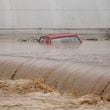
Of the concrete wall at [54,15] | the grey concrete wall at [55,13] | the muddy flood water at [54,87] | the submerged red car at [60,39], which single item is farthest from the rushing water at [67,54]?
the grey concrete wall at [55,13]

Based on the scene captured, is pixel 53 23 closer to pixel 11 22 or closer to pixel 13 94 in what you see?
pixel 11 22

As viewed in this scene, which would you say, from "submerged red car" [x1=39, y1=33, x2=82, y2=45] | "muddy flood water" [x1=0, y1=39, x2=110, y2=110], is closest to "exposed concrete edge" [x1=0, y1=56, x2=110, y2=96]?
"muddy flood water" [x1=0, y1=39, x2=110, y2=110]

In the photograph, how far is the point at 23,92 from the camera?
8.12 meters

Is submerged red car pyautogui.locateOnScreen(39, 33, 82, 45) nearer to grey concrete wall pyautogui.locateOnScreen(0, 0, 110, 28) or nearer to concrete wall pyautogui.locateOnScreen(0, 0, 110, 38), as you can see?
concrete wall pyautogui.locateOnScreen(0, 0, 110, 38)

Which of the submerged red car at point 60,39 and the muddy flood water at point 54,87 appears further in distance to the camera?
the submerged red car at point 60,39

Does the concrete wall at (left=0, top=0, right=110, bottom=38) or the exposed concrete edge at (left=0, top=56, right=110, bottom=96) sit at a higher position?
the exposed concrete edge at (left=0, top=56, right=110, bottom=96)

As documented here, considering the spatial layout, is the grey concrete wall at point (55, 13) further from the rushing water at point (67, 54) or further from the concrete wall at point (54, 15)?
the rushing water at point (67, 54)

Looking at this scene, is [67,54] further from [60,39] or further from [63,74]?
[60,39]

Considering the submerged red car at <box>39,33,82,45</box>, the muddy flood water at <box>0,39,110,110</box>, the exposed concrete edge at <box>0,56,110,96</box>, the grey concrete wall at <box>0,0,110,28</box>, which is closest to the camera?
the muddy flood water at <box>0,39,110,110</box>

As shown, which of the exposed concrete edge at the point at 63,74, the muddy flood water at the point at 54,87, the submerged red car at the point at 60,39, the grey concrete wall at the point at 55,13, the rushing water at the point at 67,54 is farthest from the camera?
the grey concrete wall at the point at 55,13

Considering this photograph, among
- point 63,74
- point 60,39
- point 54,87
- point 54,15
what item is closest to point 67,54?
point 63,74

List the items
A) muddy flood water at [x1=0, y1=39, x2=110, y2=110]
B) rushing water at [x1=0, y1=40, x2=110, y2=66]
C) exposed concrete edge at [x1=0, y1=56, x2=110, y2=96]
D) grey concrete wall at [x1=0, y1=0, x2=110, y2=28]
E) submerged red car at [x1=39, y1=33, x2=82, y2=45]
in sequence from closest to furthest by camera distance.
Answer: muddy flood water at [x1=0, y1=39, x2=110, y2=110] → exposed concrete edge at [x1=0, y1=56, x2=110, y2=96] → rushing water at [x1=0, y1=40, x2=110, y2=66] → submerged red car at [x1=39, y1=33, x2=82, y2=45] → grey concrete wall at [x1=0, y1=0, x2=110, y2=28]

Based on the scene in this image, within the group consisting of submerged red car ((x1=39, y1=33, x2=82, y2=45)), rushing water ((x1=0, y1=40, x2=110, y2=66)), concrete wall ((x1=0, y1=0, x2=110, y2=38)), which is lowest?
concrete wall ((x1=0, y1=0, x2=110, y2=38))

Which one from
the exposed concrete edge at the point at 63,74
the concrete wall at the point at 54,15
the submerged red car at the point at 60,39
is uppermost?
the exposed concrete edge at the point at 63,74
